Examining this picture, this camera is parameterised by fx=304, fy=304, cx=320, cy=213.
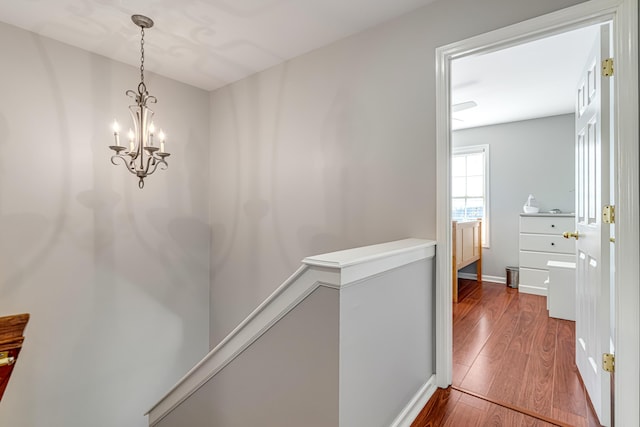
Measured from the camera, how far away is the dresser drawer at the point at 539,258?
4.00m

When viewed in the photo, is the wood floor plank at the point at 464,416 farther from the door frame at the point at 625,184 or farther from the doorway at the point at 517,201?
the door frame at the point at 625,184

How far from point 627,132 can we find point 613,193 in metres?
0.29

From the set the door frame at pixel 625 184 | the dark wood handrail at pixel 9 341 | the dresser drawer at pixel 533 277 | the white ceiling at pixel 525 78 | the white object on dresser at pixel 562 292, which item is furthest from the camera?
the dresser drawer at pixel 533 277

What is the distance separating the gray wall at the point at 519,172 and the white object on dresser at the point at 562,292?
5.29 ft

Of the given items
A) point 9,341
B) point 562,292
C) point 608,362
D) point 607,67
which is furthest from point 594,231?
point 9,341

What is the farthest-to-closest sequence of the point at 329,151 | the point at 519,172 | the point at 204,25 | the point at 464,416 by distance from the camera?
the point at 519,172 < the point at 329,151 < the point at 204,25 < the point at 464,416

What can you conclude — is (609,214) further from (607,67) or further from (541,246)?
(541,246)

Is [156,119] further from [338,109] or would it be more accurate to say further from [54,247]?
[338,109]

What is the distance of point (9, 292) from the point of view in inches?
90.0

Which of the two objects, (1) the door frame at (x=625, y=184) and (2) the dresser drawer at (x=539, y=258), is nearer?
(1) the door frame at (x=625, y=184)

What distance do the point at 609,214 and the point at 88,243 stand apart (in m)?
3.67

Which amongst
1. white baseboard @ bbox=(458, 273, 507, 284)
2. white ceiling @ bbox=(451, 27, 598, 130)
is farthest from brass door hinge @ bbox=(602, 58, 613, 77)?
white baseboard @ bbox=(458, 273, 507, 284)

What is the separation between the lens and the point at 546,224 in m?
4.14

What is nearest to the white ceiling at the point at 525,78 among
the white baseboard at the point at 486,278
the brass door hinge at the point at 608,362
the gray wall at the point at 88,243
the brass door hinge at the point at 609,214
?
the brass door hinge at the point at 609,214
